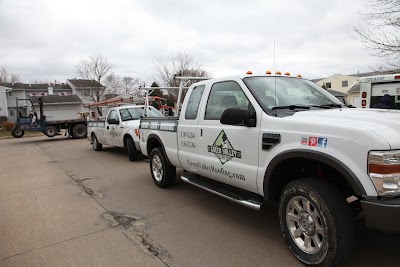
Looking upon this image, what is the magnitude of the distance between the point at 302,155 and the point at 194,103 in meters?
2.32

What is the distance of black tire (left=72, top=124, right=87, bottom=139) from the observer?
65.8ft

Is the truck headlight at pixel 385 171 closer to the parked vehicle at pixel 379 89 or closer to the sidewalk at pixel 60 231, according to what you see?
the sidewalk at pixel 60 231

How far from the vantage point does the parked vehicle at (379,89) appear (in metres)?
8.46

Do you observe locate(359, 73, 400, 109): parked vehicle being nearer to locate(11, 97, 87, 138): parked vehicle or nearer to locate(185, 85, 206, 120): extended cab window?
locate(185, 85, 206, 120): extended cab window

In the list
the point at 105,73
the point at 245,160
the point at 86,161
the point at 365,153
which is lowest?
the point at 86,161

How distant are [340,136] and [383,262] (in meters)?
1.43

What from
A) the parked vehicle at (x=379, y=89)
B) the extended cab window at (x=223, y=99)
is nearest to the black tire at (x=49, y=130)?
the parked vehicle at (x=379, y=89)

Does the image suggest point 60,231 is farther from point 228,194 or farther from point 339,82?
point 339,82

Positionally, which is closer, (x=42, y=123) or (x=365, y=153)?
(x=365, y=153)

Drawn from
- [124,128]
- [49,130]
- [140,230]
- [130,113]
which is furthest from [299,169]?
[49,130]

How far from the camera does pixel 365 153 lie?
2.48 m

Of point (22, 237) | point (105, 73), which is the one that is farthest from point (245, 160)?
point (105, 73)

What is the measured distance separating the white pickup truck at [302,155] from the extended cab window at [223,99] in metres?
0.01

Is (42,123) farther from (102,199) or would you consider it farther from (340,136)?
(340,136)
